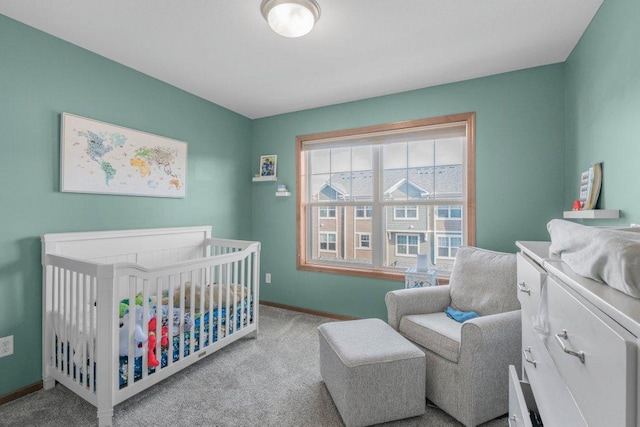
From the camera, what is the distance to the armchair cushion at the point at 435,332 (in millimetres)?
1694

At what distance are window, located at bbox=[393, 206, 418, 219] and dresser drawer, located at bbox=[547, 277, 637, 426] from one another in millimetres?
2262

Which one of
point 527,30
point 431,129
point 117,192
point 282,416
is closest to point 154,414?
point 282,416

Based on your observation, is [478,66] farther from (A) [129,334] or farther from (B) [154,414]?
(B) [154,414]

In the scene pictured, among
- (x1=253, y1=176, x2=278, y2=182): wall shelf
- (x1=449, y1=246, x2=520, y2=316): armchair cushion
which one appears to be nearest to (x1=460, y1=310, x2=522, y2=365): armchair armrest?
(x1=449, y1=246, x2=520, y2=316): armchair cushion

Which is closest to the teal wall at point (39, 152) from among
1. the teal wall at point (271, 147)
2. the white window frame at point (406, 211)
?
the teal wall at point (271, 147)

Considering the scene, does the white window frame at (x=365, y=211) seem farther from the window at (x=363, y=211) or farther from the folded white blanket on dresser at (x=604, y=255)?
the folded white blanket on dresser at (x=604, y=255)

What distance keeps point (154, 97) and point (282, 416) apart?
2.74 meters

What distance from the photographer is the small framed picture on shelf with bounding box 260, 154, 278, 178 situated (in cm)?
358

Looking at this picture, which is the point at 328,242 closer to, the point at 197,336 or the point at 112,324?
the point at 197,336

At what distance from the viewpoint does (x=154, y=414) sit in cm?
170

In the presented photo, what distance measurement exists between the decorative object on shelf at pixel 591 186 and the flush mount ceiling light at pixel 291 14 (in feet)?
6.14

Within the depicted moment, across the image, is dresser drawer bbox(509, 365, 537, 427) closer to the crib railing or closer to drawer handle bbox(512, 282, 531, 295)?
drawer handle bbox(512, 282, 531, 295)

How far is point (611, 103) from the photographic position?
5.14ft

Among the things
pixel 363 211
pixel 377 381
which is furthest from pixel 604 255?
pixel 363 211
